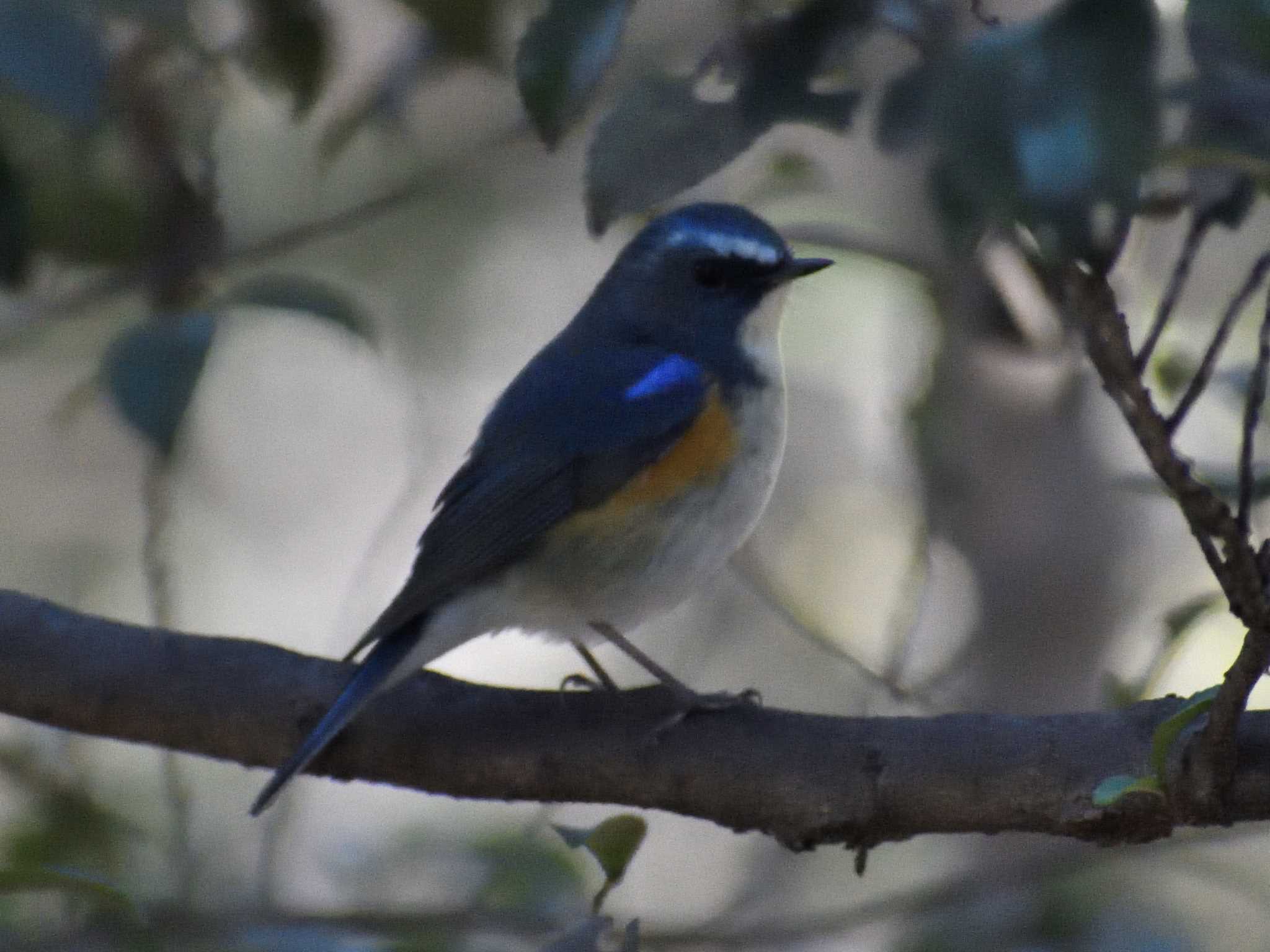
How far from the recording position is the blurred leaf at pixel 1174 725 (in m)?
2.07

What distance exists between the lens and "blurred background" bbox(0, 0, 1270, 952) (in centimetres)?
233

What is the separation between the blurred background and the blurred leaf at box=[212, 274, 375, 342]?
0.01 meters

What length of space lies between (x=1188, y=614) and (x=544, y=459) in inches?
48.5

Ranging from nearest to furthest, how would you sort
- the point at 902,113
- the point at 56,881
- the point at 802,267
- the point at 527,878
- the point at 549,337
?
the point at 56,881
the point at 902,113
the point at 802,267
the point at 527,878
the point at 549,337

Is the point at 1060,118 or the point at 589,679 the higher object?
the point at 589,679

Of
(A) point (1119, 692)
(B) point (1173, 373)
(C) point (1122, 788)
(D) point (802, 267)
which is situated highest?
(D) point (802, 267)

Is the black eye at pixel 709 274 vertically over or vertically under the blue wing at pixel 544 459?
over

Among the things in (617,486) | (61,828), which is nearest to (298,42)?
(617,486)

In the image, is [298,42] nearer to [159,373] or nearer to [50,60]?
[50,60]

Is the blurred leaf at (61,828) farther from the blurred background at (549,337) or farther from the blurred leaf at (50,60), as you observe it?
the blurred leaf at (50,60)

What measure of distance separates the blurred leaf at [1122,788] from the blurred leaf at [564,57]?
108cm

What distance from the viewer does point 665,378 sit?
11.1 ft

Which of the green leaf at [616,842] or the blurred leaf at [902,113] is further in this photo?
the blurred leaf at [902,113]

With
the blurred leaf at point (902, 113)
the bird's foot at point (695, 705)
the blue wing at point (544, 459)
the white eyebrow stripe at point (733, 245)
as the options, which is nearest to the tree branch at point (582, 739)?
the bird's foot at point (695, 705)
